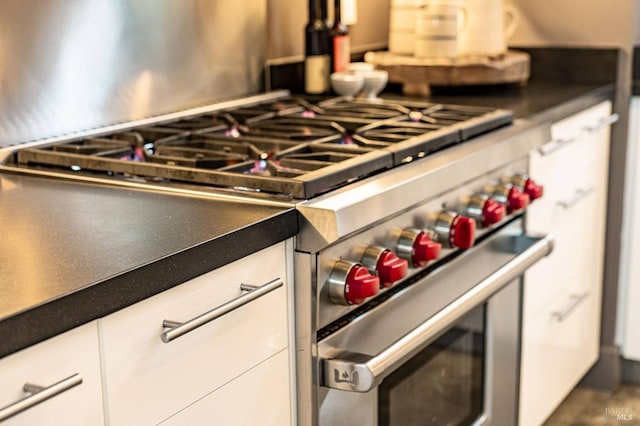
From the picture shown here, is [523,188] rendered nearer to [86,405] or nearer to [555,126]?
[555,126]

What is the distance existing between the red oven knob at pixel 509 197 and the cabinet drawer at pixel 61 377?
1015 millimetres

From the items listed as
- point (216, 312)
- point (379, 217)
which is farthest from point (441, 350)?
point (216, 312)

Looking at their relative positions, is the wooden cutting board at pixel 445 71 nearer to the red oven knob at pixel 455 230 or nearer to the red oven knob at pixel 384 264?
the red oven knob at pixel 455 230

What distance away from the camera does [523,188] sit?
190 centimetres

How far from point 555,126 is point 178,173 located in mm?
1116

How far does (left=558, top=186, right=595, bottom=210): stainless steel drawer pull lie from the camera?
2.33 metres

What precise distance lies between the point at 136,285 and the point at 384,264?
473 millimetres

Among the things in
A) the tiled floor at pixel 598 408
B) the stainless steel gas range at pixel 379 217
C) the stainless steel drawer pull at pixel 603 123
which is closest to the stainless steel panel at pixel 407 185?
the stainless steel gas range at pixel 379 217

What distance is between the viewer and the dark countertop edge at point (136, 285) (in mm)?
866

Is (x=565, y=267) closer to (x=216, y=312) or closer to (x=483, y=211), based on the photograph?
(x=483, y=211)

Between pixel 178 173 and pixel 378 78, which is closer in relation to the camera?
pixel 178 173

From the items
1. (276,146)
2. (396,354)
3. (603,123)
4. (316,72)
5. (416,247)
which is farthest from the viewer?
(603,123)

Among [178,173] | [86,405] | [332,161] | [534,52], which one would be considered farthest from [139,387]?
[534,52]

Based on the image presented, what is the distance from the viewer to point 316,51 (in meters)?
2.29
